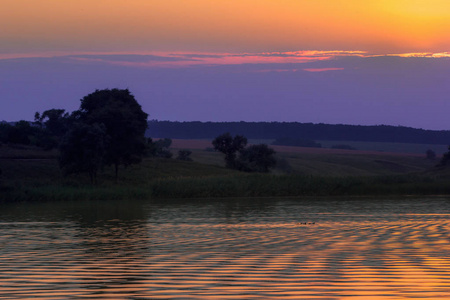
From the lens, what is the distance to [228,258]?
1919 centimetres

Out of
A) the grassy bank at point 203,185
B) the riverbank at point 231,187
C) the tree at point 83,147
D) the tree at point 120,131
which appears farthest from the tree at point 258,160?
the tree at point 83,147

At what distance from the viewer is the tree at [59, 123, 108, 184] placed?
7069 cm

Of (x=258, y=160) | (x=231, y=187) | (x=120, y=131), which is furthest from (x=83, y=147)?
(x=258, y=160)

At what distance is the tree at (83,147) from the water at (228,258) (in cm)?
3494

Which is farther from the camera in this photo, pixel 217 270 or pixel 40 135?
pixel 40 135

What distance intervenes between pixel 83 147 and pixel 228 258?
5414cm

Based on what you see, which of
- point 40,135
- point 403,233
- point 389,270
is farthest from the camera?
point 40,135

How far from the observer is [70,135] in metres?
70.9

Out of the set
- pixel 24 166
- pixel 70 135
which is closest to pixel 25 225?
Answer: pixel 70 135

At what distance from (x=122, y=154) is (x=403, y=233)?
175 ft

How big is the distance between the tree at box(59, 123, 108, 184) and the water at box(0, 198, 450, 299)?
34941 millimetres

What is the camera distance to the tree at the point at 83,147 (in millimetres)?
70688

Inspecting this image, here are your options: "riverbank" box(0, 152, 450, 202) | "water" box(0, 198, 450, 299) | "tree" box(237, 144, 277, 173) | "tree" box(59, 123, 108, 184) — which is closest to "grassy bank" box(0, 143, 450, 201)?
"riverbank" box(0, 152, 450, 202)

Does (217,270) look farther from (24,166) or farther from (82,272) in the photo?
(24,166)
